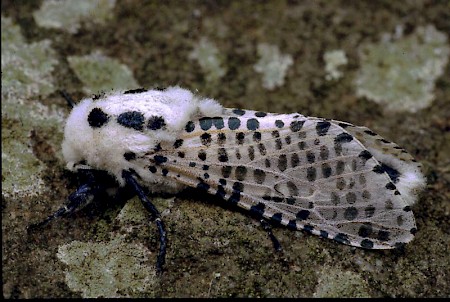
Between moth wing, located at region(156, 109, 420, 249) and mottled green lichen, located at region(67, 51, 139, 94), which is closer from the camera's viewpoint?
moth wing, located at region(156, 109, 420, 249)

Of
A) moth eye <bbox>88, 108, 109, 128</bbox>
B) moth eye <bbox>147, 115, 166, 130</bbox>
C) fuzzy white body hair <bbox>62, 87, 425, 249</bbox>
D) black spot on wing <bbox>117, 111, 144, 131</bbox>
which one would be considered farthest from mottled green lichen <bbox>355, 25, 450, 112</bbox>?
moth eye <bbox>88, 108, 109, 128</bbox>

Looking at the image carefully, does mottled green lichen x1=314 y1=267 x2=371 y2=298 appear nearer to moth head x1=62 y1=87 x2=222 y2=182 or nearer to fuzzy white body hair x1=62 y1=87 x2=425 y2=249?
fuzzy white body hair x1=62 y1=87 x2=425 y2=249

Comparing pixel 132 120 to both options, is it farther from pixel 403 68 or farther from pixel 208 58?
pixel 403 68

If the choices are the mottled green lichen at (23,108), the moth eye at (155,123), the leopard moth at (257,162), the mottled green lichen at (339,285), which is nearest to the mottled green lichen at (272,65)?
the leopard moth at (257,162)

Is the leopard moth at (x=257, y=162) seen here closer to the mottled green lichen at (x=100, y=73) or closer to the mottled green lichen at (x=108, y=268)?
the mottled green lichen at (x=108, y=268)

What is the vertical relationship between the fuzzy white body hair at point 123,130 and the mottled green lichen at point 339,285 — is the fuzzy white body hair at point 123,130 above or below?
above

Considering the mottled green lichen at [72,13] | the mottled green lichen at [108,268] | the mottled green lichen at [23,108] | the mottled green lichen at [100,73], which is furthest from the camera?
the mottled green lichen at [72,13]

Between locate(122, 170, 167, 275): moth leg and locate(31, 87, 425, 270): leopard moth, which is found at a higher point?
locate(31, 87, 425, 270): leopard moth

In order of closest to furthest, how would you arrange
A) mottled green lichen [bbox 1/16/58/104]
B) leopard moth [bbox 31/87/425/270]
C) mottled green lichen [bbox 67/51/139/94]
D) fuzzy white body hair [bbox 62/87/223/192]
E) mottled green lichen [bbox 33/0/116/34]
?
leopard moth [bbox 31/87/425/270]
fuzzy white body hair [bbox 62/87/223/192]
mottled green lichen [bbox 1/16/58/104]
mottled green lichen [bbox 67/51/139/94]
mottled green lichen [bbox 33/0/116/34]
